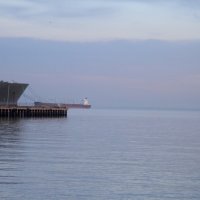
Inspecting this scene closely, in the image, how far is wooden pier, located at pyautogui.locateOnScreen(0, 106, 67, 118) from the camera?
342ft

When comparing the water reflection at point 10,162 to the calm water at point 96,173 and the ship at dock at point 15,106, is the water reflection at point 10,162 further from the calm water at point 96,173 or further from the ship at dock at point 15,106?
the ship at dock at point 15,106

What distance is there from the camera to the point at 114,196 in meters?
24.3

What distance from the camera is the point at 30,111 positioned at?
11275 centimetres

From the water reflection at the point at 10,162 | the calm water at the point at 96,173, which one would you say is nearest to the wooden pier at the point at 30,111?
the water reflection at the point at 10,162

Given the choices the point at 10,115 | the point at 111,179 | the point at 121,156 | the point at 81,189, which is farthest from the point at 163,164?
the point at 10,115

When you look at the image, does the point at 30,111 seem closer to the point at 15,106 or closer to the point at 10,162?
the point at 15,106

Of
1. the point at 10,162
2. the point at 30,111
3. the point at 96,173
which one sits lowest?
the point at 96,173

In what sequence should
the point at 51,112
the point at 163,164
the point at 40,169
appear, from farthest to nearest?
the point at 51,112 < the point at 163,164 < the point at 40,169

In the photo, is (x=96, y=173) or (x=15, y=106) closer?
(x=96, y=173)

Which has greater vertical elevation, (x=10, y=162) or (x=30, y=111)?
(x=30, y=111)

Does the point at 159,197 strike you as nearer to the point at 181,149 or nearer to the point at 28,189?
the point at 28,189

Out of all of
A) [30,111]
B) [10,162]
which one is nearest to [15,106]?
[30,111]

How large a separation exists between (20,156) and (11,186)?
11557 mm

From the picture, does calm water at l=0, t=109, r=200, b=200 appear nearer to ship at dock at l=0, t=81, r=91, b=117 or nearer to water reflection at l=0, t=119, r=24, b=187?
water reflection at l=0, t=119, r=24, b=187
